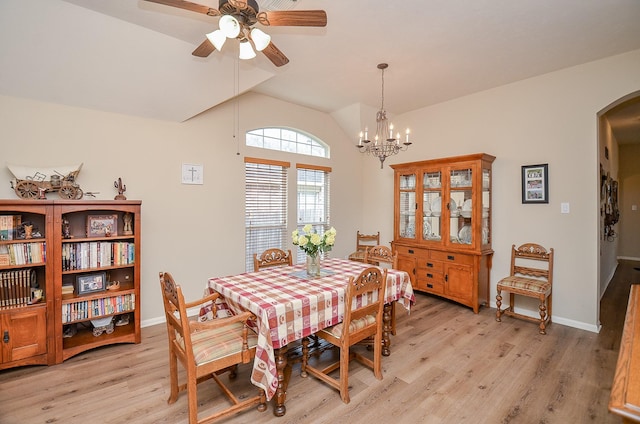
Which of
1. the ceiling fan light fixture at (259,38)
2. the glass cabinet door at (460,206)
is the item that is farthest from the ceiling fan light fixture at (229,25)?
the glass cabinet door at (460,206)

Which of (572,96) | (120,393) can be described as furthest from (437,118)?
(120,393)

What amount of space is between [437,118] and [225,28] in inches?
143

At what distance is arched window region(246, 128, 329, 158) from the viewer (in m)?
4.13

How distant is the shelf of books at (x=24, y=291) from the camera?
2.39m

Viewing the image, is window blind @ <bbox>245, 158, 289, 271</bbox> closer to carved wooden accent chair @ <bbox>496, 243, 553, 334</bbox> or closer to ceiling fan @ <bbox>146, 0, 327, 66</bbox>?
ceiling fan @ <bbox>146, 0, 327, 66</bbox>

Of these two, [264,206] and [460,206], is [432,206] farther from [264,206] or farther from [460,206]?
[264,206]

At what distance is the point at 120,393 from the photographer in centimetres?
218

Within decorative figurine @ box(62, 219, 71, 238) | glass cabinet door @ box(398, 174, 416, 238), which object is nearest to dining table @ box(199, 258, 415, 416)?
decorative figurine @ box(62, 219, 71, 238)

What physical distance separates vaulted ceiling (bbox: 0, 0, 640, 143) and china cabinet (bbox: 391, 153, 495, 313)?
3.85 feet

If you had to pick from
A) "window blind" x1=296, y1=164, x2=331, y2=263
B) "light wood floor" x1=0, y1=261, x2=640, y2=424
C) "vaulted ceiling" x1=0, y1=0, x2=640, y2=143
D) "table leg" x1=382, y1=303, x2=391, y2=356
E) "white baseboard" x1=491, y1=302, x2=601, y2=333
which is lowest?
"light wood floor" x1=0, y1=261, x2=640, y2=424

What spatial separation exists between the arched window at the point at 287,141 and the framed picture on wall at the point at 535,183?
280cm

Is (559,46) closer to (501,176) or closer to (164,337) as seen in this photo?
(501,176)

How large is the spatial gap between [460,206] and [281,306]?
3012mm

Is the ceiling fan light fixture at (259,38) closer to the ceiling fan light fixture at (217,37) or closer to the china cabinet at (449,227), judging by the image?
the ceiling fan light fixture at (217,37)
